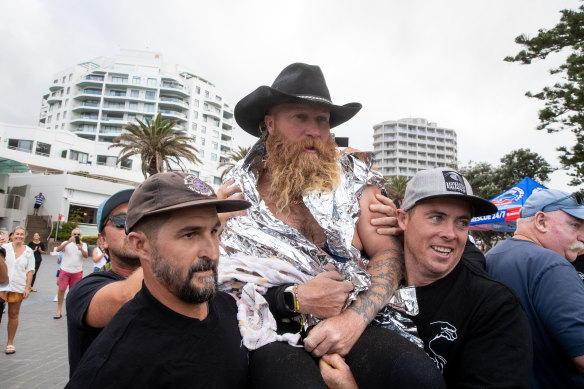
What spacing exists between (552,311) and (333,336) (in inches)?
58.6

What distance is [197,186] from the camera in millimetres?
1764

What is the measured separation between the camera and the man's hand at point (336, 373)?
165 cm

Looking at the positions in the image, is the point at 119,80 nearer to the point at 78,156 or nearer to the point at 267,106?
the point at 78,156

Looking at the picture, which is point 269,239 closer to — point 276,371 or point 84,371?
point 276,371

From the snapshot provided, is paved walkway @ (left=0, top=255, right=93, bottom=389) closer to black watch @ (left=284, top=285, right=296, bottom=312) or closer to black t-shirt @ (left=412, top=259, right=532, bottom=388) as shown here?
black watch @ (left=284, top=285, right=296, bottom=312)

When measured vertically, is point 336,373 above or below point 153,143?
below

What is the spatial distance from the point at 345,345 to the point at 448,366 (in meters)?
0.57

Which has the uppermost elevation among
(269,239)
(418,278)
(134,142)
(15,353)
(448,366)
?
(134,142)

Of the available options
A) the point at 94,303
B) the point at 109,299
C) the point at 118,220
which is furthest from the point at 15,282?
the point at 109,299

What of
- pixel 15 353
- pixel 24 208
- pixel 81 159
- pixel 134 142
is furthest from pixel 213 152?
pixel 15 353

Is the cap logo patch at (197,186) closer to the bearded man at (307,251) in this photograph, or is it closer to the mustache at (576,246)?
the bearded man at (307,251)

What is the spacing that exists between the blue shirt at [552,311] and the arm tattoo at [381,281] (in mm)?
773

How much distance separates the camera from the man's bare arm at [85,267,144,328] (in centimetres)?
202

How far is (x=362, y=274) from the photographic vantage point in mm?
2070
